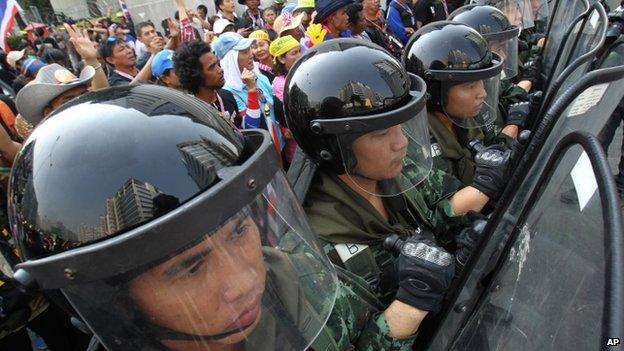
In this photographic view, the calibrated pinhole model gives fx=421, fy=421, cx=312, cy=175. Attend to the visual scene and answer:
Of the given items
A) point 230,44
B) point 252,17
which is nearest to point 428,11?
point 252,17

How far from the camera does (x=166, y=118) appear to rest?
1.06 metres

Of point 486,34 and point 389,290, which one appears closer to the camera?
point 389,290

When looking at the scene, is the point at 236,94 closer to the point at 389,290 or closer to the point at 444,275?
the point at 389,290

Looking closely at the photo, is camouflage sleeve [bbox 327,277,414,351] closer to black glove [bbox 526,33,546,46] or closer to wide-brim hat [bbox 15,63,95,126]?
wide-brim hat [bbox 15,63,95,126]

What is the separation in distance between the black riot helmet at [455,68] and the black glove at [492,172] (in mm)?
596

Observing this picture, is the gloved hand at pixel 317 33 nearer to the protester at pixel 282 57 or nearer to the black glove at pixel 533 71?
the protester at pixel 282 57

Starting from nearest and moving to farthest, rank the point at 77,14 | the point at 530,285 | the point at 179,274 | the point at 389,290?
the point at 530,285 < the point at 179,274 < the point at 389,290 < the point at 77,14

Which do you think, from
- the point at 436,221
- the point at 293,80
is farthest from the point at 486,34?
the point at 293,80

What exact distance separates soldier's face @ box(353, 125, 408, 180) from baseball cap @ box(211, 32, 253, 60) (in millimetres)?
3264

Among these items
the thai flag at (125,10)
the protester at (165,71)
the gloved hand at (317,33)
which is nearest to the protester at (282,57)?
the gloved hand at (317,33)

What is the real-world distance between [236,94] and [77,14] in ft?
99.1

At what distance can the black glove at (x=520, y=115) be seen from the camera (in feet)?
11.2

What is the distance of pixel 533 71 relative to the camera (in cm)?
446

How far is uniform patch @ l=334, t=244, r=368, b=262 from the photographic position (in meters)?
1.80
